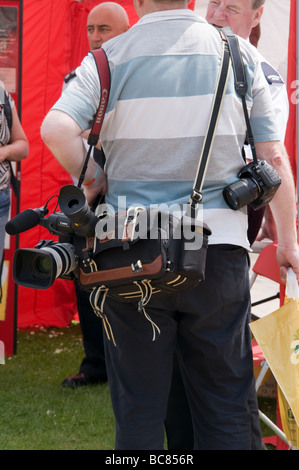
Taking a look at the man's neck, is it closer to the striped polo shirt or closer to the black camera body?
the striped polo shirt

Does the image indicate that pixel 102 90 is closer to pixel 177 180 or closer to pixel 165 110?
pixel 165 110

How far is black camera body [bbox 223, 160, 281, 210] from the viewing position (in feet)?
6.31

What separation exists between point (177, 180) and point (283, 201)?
0.36m

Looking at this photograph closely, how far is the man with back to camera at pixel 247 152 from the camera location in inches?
94.2

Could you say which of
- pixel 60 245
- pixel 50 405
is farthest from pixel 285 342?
pixel 50 405

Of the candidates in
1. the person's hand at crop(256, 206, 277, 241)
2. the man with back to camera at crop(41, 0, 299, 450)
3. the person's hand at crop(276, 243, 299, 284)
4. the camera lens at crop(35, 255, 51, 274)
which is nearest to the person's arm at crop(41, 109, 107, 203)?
the man with back to camera at crop(41, 0, 299, 450)

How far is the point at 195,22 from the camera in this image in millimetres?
1938

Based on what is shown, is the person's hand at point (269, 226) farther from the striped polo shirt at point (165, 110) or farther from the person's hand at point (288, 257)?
the striped polo shirt at point (165, 110)

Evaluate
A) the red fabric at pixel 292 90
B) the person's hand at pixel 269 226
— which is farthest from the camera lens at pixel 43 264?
the person's hand at pixel 269 226

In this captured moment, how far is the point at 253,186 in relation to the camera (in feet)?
6.38

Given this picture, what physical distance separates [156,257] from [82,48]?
12.2 feet
